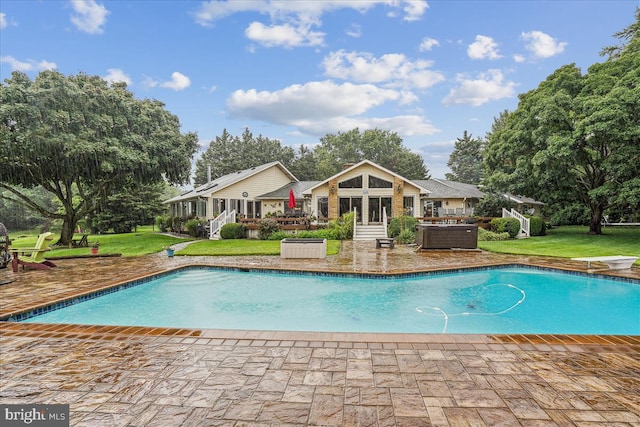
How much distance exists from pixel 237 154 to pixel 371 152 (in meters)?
21.2

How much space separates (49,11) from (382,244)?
16743mm

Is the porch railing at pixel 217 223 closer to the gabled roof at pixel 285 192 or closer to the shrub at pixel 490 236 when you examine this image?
the gabled roof at pixel 285 192

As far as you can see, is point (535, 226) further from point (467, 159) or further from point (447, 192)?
point (467, 159)

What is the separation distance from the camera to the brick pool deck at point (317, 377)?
2.63 metres

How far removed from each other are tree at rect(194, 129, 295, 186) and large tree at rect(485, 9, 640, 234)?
3363cm

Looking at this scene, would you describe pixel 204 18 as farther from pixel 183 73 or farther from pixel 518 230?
pixel 518 230

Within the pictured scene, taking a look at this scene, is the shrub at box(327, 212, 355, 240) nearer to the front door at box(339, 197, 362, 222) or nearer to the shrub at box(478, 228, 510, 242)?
the front door at box(339, 197, 362, 222)

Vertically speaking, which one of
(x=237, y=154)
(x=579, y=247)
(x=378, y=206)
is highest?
(x=237, y=154)

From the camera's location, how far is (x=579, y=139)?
50.4ft

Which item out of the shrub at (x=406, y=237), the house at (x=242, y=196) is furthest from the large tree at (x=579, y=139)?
the house at (x=242, y=196)

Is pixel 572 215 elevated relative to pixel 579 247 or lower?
elevated

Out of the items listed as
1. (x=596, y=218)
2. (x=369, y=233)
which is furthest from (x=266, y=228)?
(x=596, y=218)

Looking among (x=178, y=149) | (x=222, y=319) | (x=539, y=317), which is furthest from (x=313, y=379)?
(x=178, y=149)

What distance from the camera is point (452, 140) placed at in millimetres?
56938
